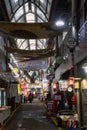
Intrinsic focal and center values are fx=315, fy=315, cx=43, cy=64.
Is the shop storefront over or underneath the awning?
underneath

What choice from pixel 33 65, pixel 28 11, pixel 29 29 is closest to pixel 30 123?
pixel 29 29

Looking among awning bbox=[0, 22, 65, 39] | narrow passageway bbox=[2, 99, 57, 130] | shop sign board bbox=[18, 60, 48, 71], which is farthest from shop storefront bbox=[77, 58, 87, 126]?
shop sign board bbox=[18, 60, 48, 71]

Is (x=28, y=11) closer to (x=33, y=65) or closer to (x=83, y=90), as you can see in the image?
(x=33, y=65)

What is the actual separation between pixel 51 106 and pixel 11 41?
15.0m

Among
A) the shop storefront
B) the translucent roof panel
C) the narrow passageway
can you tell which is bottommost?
the narrow passageway

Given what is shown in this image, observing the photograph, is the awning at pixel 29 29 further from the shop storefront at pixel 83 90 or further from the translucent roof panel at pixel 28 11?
the translucent roof panel at pixel 28 11

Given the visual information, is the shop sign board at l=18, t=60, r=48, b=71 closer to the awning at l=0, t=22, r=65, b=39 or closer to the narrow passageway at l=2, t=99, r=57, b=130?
the narrow passageway at l=2, t=99, r=57, b=130

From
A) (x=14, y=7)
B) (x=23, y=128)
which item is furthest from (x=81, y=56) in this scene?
(x=14, y=7)

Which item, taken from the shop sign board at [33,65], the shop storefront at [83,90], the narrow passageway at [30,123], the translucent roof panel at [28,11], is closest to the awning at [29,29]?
the shop storefront at [83,90]

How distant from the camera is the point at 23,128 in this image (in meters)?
19.7

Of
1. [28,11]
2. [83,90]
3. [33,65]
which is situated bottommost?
[83,90]


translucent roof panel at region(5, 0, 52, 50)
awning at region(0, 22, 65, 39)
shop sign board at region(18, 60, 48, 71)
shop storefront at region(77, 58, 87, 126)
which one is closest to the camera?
shop storefront at region(77, 58, 87, 126)

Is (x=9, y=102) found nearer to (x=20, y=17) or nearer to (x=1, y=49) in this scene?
(x=1, y=49)

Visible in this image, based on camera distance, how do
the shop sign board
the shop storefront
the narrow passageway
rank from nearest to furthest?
the shop storefront, the narrow passageway, the shop sign board
